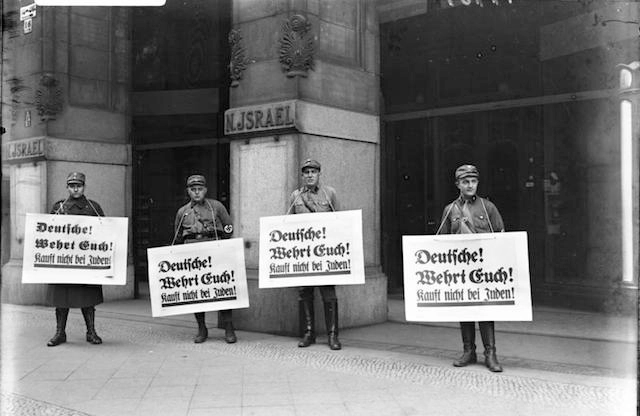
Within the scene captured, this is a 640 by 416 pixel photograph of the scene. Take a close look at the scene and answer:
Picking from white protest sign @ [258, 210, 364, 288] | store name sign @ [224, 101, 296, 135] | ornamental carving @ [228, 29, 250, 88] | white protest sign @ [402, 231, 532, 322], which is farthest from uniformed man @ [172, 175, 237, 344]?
white protest sign @ [402, 231, 532, 322]

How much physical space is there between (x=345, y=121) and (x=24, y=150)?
606 cm

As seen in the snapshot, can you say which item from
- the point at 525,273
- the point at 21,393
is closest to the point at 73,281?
the point at 21,393

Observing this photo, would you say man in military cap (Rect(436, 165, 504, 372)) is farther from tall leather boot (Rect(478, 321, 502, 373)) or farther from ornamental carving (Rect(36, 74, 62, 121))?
ornamental carving (Rect(36, 74, 62, 121))

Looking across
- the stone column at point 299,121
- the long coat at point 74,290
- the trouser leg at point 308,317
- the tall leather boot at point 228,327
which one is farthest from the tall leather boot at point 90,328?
the trouser leg at point 308,317

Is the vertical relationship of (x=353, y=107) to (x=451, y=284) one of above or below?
above

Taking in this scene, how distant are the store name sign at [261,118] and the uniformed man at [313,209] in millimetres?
759

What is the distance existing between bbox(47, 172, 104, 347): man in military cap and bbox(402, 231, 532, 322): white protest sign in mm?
3995

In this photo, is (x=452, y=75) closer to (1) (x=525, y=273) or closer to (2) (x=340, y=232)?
(2) (x=340, y=232)

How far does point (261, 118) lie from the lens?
27.0ft

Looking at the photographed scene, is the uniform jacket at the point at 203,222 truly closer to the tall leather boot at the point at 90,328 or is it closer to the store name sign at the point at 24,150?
the tall leather boot at the point at 90,328

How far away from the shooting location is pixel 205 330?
7.87 meters

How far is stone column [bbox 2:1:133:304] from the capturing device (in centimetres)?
1081

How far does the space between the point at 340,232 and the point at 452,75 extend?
4.96m

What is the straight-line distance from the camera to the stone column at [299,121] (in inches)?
316
